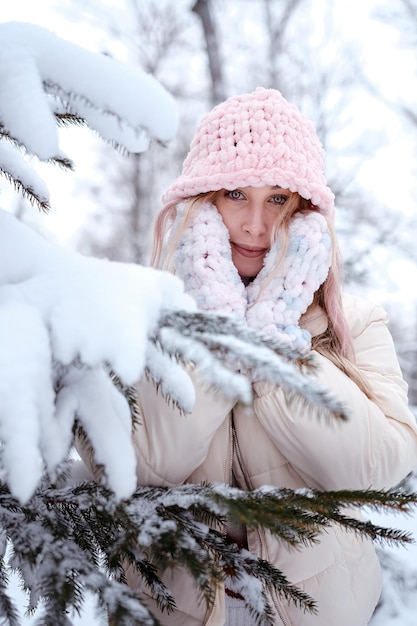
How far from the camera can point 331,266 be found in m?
1.93

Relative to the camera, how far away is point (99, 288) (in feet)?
2.08

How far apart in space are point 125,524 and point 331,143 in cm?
763

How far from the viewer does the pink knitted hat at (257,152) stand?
5.95 ft

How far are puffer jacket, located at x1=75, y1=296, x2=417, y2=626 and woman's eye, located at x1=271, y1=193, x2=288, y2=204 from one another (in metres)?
0.72

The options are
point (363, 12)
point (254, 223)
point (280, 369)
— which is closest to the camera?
point (280, 369)

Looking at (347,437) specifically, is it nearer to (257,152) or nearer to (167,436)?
(167,436)

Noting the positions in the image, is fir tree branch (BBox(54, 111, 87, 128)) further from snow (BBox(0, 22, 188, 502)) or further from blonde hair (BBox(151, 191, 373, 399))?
blonde hair (BBox(151, 191, 373, 399))

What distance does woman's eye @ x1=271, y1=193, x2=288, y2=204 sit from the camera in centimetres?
195

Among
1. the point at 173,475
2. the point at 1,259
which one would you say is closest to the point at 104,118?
the point at 1,259

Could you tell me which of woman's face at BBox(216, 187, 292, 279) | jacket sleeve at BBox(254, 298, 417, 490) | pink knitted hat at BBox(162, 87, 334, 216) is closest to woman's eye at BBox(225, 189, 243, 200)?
woman's face at BBox(216, 187, 292, 279)

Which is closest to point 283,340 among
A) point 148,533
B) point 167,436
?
point 167,436

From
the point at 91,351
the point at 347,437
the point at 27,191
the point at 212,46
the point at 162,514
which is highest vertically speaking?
the point at 212,46

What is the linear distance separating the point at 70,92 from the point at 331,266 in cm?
141

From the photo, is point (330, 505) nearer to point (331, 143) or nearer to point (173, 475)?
point (173, 475)
